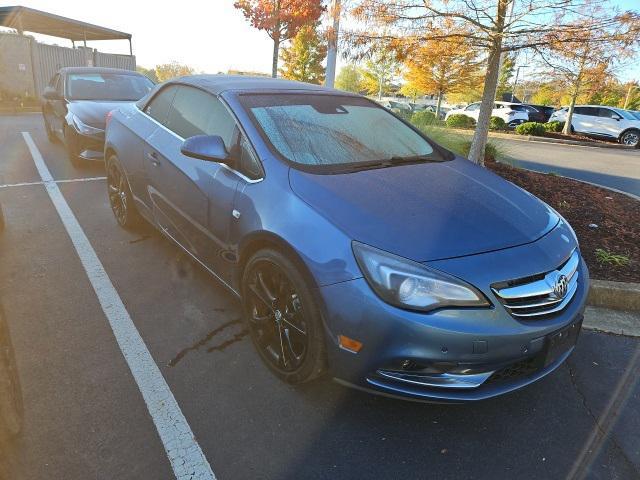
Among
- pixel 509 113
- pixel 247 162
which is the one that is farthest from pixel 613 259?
pixel 509 113

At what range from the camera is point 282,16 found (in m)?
14.8

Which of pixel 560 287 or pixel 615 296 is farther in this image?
pixel 615 296

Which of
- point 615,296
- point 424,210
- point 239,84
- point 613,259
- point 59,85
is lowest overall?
point 615,296

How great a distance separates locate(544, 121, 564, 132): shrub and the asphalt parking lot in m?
20.1

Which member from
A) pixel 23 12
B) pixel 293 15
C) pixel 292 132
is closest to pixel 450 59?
pixel 292 132

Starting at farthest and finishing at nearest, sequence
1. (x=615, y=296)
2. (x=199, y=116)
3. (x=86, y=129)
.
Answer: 1. (x=86, y=129)
2. (x=615, y=296)
3. (x=199, y=116)

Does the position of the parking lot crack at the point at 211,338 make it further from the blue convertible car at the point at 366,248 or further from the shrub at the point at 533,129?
the shrub at the point at 533,129

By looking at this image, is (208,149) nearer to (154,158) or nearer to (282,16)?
(154,158)

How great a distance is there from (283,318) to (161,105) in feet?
8.17

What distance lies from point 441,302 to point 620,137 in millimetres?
20869

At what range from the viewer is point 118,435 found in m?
2.12

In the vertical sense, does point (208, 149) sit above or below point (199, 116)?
below

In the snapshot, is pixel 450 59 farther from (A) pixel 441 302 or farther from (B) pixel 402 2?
(A) pixel 441 302

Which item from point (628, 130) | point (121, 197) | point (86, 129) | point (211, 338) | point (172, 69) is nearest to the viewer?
point (211, 338)
